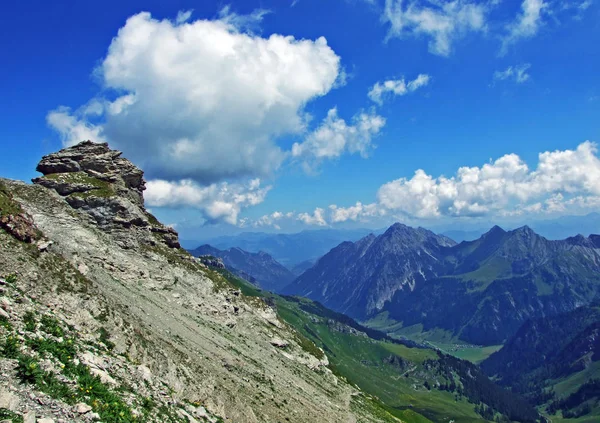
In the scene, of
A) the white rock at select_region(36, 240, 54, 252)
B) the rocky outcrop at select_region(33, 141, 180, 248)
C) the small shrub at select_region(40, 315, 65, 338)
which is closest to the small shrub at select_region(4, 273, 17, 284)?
the white rock at select_region(36, 240, 54, 252)

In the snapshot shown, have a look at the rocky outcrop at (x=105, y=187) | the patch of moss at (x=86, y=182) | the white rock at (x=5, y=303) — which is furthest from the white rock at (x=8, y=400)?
the patch of moss at (x=86, y=182)

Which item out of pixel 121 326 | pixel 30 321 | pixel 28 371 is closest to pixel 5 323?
pixel 30 321

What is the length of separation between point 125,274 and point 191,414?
2141 inches

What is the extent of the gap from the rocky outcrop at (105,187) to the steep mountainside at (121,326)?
1.28 ft

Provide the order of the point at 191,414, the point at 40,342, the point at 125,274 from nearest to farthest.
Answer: the point at 40,342 < the point at 191,414 < the point at 125,274

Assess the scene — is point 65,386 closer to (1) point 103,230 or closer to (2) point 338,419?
(2) point 338,419

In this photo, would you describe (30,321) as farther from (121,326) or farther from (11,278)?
(121,326)

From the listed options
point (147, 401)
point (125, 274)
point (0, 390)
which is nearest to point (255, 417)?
point (147, 401)

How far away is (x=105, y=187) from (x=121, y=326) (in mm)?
70022

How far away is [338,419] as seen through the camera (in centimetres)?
8325

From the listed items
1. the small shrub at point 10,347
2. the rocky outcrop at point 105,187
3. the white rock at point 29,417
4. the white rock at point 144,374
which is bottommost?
the white rock at point 144,374

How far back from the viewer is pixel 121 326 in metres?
56.5

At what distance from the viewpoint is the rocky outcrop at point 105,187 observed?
107 meters

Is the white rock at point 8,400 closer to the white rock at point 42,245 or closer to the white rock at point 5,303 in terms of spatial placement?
the white rock at point 5,303
